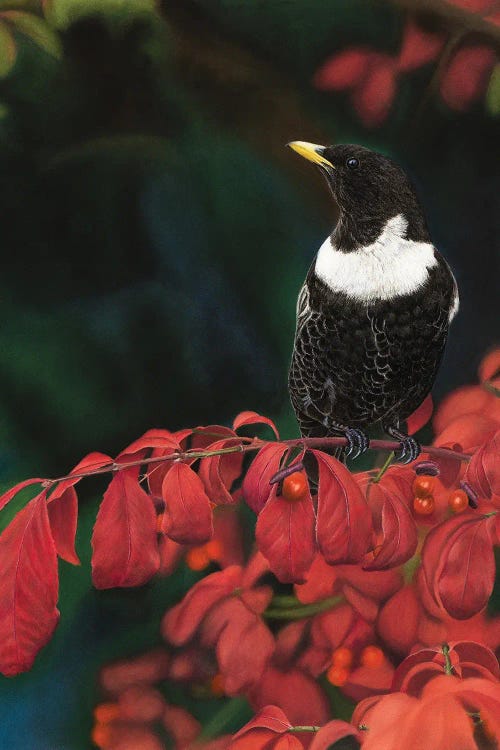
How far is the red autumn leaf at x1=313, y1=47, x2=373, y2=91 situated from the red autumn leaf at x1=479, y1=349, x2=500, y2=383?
31 centimetres

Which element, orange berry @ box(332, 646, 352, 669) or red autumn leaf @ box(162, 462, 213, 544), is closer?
red autumn leaf @ box(162, 462, 213, 544)

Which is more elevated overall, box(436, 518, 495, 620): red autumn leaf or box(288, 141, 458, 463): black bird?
box(288, 141, 458, 463): black bird

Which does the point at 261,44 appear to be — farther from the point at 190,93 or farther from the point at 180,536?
the point at 180,536

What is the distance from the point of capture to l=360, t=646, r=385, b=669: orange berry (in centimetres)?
77

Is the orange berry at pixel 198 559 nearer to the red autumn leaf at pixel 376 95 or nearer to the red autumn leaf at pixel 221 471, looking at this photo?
the red autumn leaf at pixel 221 471

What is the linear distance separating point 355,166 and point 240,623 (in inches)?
18.8

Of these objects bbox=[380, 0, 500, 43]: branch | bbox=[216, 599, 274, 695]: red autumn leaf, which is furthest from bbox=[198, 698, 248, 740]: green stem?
bbox=[380, 0, 500, 43]: branch

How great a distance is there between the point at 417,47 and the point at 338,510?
1.54 ft

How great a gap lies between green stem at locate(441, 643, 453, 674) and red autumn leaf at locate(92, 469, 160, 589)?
326 millimetres

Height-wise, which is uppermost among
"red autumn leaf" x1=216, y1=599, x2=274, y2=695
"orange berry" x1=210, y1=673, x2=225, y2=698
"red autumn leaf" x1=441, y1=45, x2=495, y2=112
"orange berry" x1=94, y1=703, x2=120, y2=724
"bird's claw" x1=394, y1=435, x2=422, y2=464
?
"red autumn leaf" x1=441, y1=45, x2=495, y2=112

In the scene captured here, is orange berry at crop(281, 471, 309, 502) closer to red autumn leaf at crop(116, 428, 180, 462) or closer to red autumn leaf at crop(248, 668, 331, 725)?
red autumn leaf at crop(116, 428, 180, 462)

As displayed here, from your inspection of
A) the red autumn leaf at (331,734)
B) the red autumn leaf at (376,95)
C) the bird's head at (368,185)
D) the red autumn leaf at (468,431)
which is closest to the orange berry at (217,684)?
the red autumn leaf at (331,734)

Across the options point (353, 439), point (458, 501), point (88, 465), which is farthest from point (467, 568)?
point (88, 465)

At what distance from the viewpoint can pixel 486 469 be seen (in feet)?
2.29
